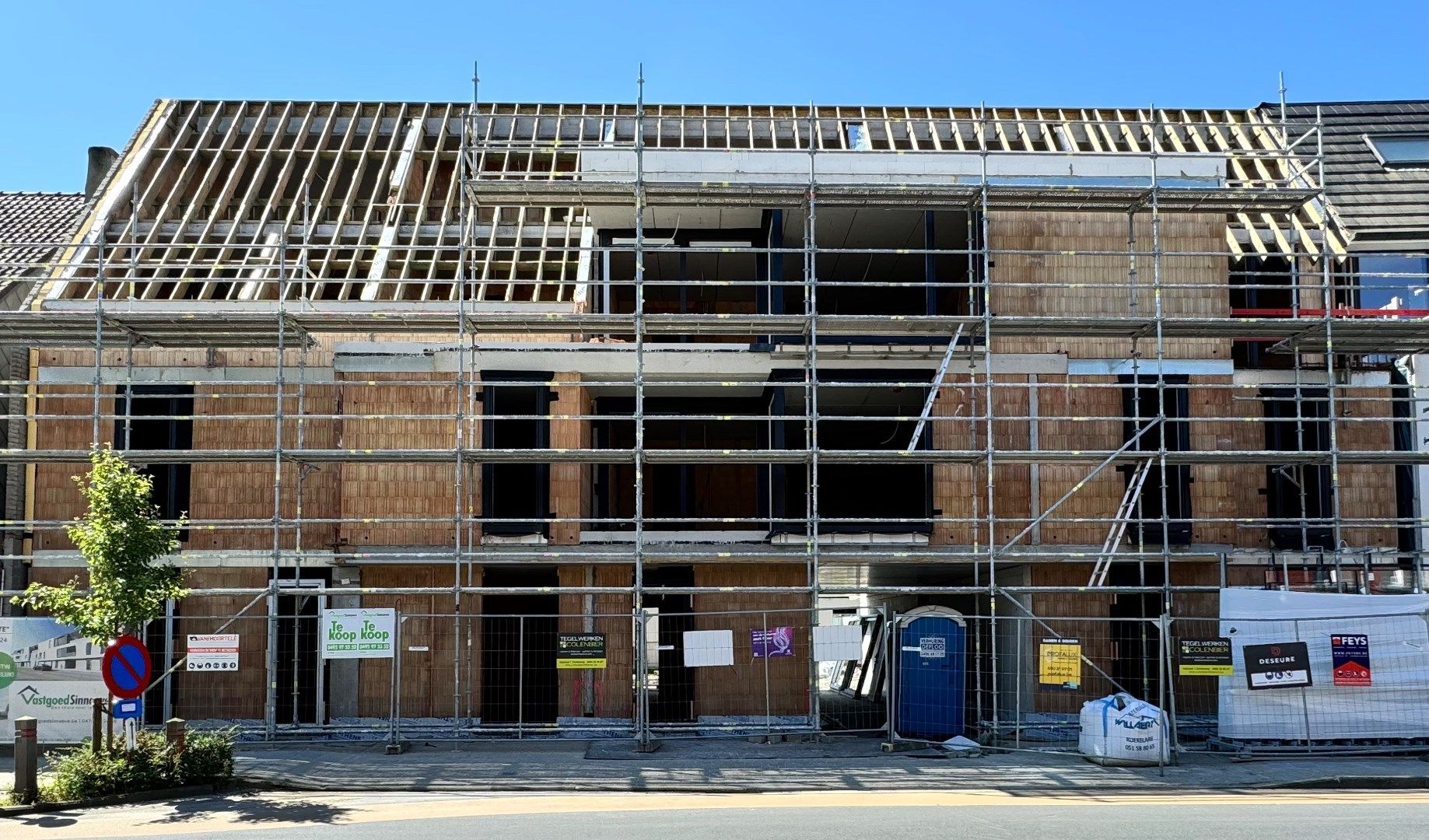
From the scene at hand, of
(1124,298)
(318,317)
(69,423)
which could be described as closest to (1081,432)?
(1124,298)

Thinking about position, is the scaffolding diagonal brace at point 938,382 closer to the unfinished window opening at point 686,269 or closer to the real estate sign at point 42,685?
the unfinished window opening at point 686,269

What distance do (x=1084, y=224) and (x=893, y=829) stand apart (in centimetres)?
1189

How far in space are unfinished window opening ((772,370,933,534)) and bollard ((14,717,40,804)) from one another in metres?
9.79

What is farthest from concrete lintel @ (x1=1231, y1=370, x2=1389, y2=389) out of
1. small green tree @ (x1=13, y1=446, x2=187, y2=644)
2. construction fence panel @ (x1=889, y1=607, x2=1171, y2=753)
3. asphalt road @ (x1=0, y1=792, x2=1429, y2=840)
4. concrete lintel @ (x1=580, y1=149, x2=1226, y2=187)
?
small green tree @ (x1=13, y1=446, x2=187, y2=644)

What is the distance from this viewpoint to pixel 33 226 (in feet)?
80.1

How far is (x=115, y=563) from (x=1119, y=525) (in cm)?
1357

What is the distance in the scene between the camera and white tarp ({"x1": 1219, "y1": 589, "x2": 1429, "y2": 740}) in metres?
17.0

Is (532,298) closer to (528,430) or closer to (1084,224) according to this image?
(528,430)

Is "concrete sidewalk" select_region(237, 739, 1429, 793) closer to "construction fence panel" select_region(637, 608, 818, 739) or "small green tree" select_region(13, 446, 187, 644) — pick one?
"construction fence panel" select_region(637, 608, 818, 739)

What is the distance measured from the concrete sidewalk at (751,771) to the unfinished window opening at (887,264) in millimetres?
6403

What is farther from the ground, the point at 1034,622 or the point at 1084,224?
the point at 1084,224

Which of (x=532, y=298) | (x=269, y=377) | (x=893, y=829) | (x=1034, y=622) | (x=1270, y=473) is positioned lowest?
(x=893, y=829)

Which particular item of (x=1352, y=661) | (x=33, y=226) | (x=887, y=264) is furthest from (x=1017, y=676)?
(x=33, y=226)

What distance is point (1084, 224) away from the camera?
2081 centimetres
